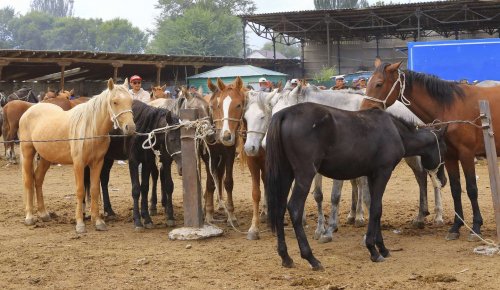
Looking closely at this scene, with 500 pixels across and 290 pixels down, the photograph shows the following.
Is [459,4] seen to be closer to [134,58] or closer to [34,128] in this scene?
[134,58]

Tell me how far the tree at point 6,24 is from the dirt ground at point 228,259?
147378 mm

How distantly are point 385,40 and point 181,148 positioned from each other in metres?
32.2

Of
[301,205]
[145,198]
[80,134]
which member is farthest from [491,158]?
[80,134]

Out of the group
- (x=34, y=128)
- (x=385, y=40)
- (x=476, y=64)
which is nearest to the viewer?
(x=34, y=128)

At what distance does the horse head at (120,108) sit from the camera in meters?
9.24

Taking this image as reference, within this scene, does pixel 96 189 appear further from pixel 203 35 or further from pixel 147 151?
pixel 203 35

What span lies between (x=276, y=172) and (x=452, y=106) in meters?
2.85

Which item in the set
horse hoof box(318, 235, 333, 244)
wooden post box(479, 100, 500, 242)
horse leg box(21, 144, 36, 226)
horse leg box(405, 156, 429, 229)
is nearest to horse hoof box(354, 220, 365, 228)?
horse leg box(405, 156, 429, 229)

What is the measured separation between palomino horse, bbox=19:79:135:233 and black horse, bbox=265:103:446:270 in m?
2.70

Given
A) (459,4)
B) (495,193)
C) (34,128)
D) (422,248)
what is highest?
(459,4)

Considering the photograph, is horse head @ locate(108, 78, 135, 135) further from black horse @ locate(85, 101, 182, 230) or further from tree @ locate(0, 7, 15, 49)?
tree @ locate(0, 7, 15, 49)

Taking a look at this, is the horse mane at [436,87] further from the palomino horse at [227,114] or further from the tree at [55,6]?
A: the tree at [55,6]

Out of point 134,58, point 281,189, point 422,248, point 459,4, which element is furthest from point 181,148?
point 459,4

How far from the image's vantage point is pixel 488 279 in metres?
6.55
